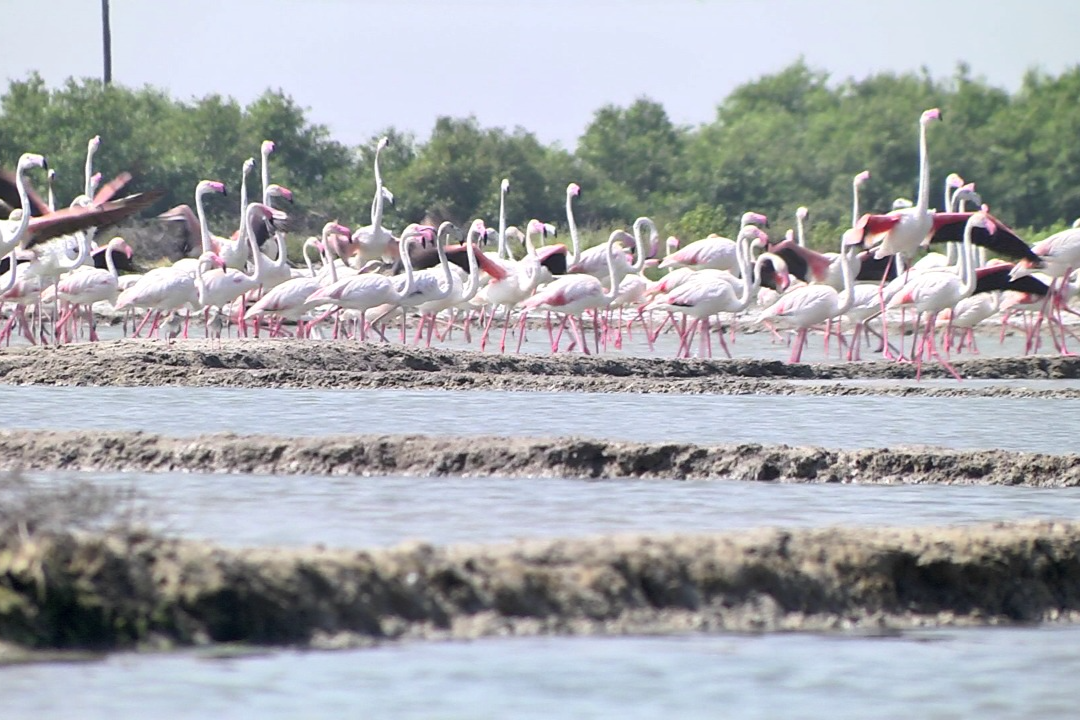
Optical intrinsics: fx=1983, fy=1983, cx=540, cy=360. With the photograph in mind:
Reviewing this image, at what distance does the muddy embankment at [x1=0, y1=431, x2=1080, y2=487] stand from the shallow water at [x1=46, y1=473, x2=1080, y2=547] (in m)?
0.17

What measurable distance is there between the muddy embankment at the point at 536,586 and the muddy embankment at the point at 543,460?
2.25m

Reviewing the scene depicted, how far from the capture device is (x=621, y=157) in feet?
156

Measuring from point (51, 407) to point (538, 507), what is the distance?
474 centimetres

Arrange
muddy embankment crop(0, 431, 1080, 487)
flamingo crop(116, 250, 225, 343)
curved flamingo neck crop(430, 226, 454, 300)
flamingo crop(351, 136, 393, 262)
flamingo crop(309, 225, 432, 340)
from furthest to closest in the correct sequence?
flamingo crop(351, 136, 393, 262), curved flamingo neck crop(430, 226, 454, 300), flamingo crop(116, 250, 225, 343), flamingo crop(309, 225, 432, 340), muddy embankment crop(0, 431, 1080, 487)

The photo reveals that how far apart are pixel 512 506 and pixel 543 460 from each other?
1.19 m

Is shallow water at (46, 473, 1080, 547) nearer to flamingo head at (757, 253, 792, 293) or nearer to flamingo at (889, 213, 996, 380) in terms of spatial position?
flamingo at (889, 213, 996, 380)

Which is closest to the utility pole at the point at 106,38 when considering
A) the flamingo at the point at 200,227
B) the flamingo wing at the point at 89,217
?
the flamingo at the point at 200,227

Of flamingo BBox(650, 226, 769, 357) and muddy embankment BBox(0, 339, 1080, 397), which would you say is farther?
flamingo BBox(650, 226, 769, 357)

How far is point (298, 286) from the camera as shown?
57.2 feet

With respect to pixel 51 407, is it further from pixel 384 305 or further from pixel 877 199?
pixel 877 199

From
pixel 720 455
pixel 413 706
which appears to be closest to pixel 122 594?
pixel 413 706

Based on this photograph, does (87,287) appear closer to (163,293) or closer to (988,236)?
(163,293)

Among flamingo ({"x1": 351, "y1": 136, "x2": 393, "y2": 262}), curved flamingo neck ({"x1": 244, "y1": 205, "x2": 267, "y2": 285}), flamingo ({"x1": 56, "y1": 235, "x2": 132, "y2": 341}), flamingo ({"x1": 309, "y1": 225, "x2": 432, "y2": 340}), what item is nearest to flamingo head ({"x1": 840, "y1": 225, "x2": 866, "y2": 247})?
flamingo ({"x1": 309, "y1": 225, "x2": 432, "y2": 340})

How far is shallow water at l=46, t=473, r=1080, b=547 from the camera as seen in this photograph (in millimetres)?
6543
